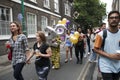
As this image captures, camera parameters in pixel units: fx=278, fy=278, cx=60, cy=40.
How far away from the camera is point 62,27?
35.2ft

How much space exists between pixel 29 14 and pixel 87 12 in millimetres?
32657

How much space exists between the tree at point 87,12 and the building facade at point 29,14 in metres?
13.3

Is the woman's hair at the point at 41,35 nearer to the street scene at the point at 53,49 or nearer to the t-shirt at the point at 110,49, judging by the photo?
the street scene at the point at 53,49

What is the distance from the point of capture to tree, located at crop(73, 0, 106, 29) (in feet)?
176

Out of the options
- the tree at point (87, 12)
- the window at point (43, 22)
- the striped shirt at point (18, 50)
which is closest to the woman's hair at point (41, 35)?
the striped shirt at point (18, 50)

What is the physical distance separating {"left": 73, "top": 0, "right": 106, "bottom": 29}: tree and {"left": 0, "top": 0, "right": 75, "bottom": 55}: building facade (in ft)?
43.5

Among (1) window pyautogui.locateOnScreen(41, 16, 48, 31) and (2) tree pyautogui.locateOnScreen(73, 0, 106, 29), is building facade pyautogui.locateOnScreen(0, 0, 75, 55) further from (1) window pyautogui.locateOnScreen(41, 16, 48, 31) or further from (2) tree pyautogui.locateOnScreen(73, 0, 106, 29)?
(2) tree pyautogui.locateOnScreen(73, 0, 106, 29)

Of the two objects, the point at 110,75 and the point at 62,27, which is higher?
the point at 62,27

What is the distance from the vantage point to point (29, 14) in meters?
23.9

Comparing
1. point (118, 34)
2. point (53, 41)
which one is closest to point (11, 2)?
point (53, 41)

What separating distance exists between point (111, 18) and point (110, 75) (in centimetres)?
83

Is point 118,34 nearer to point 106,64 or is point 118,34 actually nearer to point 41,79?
point 106,64

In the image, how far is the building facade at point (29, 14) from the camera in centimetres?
1772

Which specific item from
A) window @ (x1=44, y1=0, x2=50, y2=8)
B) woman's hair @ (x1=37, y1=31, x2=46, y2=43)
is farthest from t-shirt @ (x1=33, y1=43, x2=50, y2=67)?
window @ (x1=44, y1=0, x2=50, y2=8)
